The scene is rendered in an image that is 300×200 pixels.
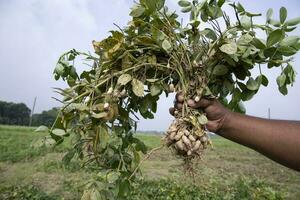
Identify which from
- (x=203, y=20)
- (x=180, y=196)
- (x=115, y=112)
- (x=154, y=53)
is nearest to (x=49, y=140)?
(x=115, y=112)

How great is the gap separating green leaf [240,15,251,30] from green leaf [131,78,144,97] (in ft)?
1.75

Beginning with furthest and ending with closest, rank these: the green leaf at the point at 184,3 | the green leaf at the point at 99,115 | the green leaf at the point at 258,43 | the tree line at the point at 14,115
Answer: the tree line at the point at 14,115 → the green leaf at the point at 184,3 → the green leaf at the point at 258,43 → the green leaf at the point at 99,115

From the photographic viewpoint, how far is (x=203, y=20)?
6.08 ft

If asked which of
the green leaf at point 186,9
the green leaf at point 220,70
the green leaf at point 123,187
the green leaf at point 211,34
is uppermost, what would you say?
the green leaf at point 186,9

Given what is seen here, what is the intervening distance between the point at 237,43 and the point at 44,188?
6.30 meters

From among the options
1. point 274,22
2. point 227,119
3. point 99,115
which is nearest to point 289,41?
point 274,22

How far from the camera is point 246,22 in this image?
176cm

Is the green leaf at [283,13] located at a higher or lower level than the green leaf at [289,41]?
higher

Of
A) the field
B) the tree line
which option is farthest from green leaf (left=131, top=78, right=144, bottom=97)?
the tree line

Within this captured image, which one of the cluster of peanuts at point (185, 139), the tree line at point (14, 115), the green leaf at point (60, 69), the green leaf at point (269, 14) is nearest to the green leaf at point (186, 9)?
the green leaf at point (269, 14)

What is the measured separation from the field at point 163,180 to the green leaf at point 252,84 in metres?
0.47

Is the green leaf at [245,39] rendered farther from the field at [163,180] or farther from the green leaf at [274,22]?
the field at [163,180]

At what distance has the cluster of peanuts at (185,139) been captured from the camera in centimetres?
163

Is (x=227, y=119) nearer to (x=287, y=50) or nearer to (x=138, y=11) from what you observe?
(x=287, y=50)
